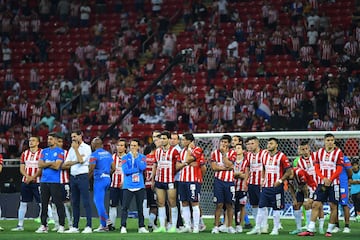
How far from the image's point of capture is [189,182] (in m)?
18.7

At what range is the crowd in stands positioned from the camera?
95.8ft

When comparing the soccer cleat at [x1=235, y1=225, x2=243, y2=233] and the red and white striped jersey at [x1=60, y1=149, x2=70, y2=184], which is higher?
the red and white striped jersey at [x1=60, y1=149, x2=70, y2=184]

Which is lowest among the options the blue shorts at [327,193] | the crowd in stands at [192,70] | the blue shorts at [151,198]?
the blue shorts at [151,198]

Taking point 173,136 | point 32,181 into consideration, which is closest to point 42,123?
point 32,181

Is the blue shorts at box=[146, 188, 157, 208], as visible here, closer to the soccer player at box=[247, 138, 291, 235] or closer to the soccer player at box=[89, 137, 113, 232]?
the soccer player at box=[89, 137, 113, 232]

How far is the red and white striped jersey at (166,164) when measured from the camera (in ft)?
61.3

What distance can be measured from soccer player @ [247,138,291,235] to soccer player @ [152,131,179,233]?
1808 millimetres

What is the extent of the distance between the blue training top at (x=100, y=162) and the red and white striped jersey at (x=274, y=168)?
3422mm

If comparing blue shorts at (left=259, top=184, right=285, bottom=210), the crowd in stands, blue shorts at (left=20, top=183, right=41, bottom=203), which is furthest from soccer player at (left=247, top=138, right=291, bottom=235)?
the crowd in stands

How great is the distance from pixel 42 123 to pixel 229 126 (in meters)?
6.99

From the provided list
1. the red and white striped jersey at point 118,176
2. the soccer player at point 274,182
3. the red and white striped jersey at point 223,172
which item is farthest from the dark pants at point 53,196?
the soccer player at point 274,182

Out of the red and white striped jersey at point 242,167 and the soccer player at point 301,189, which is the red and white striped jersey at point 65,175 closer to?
the red and white striped jersey at point 242,167

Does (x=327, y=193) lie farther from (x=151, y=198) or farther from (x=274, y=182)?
(x=151, y=198)

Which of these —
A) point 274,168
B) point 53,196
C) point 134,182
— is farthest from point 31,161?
point 274,168
